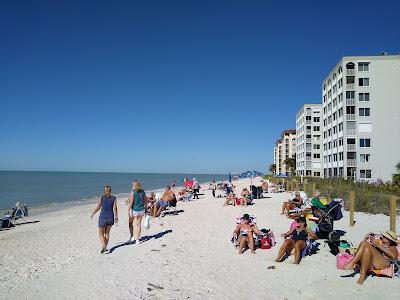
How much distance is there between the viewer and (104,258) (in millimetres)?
8539

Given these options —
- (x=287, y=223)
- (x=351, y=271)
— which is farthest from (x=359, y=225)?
(x=351, y=271)

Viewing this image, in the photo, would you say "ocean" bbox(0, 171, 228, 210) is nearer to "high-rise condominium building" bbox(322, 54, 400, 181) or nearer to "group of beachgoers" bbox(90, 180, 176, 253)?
"group of beachgoers" bbox(90, 180, 176, 253)

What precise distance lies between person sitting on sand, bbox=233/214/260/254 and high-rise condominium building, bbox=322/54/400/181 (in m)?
39.8

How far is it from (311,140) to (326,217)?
67294 millimetres

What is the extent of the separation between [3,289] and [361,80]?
48429mm

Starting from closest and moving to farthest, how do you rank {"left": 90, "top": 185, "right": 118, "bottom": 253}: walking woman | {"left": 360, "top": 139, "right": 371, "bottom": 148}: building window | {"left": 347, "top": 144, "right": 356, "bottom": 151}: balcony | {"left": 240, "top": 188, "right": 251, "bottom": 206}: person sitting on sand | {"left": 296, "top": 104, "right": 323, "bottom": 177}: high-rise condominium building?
{"left": 90, "top": 185, "right": 118, "bottom": 253}: walking woman, {"left": 240, "top": 188, "right": 251, "bottom": 206}: person sitting on sand, {"left": 360, "top": 139, "right": 371, "bottom": 148}: building window, {"left": 347, "top": 144, "right": 356, "bottom": 151}: balcony, {"left": 296, "top": 104, "right": 323, "bottom": 177}: high-rise condominium building

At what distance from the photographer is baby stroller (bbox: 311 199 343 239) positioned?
9445 millimetres

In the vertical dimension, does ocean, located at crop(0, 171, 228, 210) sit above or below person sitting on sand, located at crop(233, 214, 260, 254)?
below

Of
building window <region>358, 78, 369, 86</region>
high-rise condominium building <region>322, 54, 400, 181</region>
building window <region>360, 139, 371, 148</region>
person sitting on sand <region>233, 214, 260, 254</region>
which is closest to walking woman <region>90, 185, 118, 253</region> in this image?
person sitting on sand <region>233, 214, 260, 254</region>

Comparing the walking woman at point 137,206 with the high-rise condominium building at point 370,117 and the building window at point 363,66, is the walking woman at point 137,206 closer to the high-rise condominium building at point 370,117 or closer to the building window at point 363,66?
the high-rise condominium building at point 370,117

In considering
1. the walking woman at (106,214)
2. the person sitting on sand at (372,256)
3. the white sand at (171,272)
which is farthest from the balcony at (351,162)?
the walking woman at (106,214)

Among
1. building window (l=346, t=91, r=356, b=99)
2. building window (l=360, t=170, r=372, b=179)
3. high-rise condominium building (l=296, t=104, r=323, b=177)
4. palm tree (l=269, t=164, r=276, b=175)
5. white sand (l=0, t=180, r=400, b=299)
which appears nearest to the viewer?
white sand (l=0, t=180, r=400, b=299)

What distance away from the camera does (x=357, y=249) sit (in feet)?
22.3

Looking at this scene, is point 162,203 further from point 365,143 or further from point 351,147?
point 365,143
